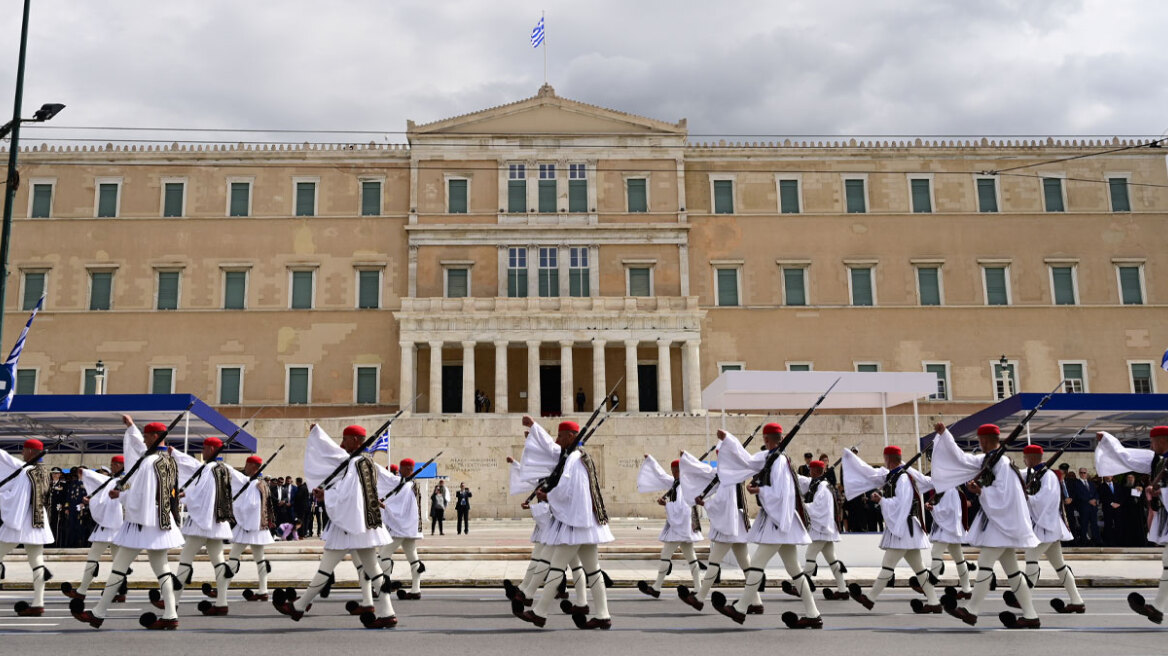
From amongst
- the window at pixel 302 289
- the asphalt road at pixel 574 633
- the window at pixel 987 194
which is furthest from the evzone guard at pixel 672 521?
the window at pixel 987 194

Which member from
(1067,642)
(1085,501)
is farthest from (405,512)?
(1085,501)

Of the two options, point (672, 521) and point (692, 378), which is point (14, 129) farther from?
point (692, 378)

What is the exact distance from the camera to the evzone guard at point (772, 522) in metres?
10.0

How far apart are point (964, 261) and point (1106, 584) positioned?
1262 inches

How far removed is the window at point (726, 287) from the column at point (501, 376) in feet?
32.8

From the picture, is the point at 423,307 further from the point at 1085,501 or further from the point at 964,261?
the point at 1085,501

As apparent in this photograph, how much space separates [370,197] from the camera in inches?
1764

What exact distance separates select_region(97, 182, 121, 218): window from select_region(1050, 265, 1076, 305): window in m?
41.6

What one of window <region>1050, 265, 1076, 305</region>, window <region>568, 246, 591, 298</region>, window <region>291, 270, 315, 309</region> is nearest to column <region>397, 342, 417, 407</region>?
window <region>291, 270, 315, 309</region>

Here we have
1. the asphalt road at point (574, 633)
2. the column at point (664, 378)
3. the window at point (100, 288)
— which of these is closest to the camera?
the asphalt road at point (574, 633)

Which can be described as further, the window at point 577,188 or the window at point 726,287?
the window at point 577,188

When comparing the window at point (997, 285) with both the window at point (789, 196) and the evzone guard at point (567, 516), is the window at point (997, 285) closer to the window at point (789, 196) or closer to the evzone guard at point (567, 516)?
the window at point (789, 196)

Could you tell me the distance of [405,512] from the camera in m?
13.6

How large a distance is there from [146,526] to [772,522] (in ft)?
20.9
